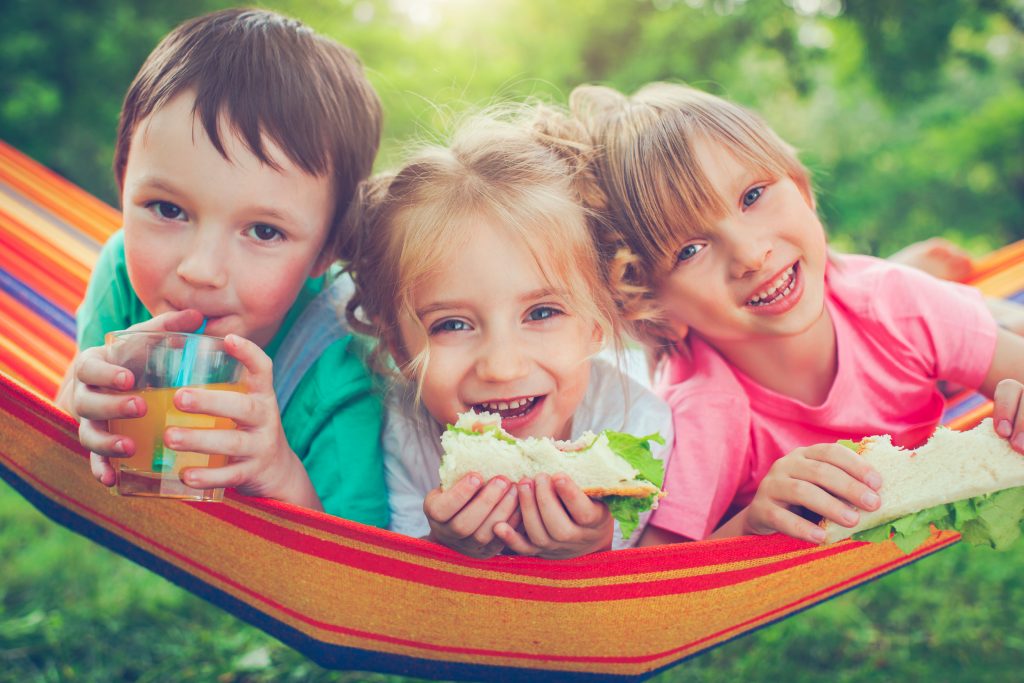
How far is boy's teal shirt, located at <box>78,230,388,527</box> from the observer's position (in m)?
1.96

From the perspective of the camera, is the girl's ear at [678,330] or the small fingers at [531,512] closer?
the small fingers at [531,512]

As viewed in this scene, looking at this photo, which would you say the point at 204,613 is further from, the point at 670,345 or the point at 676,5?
the point at 676,5

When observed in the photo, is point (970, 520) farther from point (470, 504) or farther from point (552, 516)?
point (470, 504)

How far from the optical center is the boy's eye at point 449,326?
1866 mm

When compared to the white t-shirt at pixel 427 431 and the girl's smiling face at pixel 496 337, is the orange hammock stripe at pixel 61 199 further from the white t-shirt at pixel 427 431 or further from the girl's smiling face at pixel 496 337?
the girl's smiling face at pixel 496 337

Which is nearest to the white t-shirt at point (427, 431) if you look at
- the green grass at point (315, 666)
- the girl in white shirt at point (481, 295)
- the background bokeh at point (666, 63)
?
the girl in white shirt at point (481, 295)

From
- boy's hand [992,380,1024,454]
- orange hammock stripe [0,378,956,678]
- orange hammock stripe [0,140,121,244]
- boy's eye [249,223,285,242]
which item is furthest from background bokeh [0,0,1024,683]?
orange hammock stripe [0,140,121,244]

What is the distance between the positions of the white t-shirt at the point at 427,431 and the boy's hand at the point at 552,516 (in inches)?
21.0

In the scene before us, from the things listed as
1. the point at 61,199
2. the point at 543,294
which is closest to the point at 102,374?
the point at 543,294

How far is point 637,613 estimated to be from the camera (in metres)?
1.60

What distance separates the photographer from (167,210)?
6.36 feet

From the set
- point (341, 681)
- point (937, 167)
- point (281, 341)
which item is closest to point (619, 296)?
point (281, 341)

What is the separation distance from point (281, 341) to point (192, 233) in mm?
466

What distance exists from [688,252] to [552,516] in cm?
82
